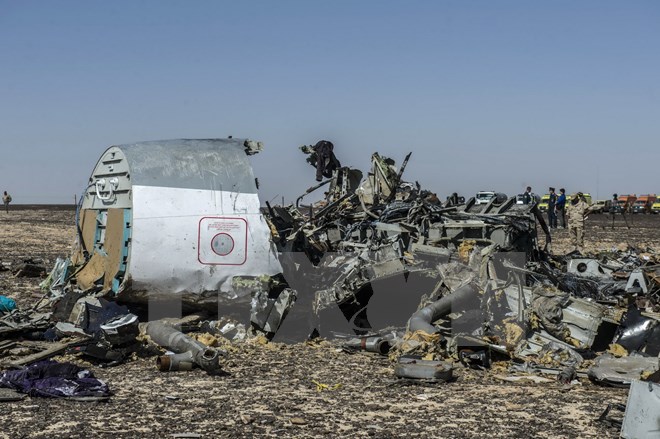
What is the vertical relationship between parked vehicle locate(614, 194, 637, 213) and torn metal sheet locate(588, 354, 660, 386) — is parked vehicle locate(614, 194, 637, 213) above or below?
above

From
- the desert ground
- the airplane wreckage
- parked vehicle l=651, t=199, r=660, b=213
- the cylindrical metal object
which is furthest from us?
parked vehicle l=651, t=199, r=660, b=213

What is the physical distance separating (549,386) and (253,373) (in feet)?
10.8

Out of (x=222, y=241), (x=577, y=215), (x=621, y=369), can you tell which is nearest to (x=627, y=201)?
(x=577, y=215)

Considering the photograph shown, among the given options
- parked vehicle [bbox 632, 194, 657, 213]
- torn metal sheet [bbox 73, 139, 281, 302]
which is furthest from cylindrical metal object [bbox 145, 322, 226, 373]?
parked vehicle [bbox 632, 194, 657, 213]

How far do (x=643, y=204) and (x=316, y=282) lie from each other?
57.6 m

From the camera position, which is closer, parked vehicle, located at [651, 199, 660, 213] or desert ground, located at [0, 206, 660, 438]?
desert ground, located at [0, 206, 660, 438]

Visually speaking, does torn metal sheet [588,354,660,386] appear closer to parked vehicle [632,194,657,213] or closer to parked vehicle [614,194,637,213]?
parked vehicle [614,194,637,213]

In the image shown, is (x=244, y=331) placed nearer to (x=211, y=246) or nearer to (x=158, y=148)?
(x=211, y=246)

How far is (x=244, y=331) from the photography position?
11.3 m

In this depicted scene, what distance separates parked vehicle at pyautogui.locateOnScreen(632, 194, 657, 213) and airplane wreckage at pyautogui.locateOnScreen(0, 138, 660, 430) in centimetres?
5349

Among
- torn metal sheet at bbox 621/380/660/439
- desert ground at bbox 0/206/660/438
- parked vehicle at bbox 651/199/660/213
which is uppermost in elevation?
parked vehicle at bbox 651/199/660/213

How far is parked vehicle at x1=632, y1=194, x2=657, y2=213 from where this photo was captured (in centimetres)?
6391

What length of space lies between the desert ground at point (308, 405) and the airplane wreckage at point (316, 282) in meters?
0.41

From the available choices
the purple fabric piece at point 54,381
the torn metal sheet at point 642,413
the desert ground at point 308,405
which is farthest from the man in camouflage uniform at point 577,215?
the purple fabric piece at point 54,381
